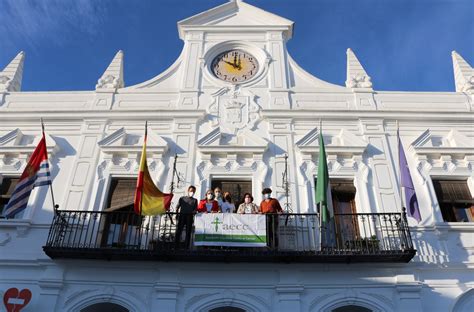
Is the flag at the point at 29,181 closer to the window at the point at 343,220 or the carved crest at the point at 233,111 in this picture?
the carved crest at the point at 233,111

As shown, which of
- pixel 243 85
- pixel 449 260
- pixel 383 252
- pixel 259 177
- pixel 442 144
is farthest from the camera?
pixel 243 85

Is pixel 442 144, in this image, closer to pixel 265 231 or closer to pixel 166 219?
pixel 265 231

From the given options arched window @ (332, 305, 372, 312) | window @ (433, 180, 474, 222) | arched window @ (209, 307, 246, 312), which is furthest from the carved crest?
arched window @ (332, 305, 372, 312)

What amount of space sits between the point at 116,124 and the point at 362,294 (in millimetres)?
8296

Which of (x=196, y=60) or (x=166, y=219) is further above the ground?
(x=196, y=60)

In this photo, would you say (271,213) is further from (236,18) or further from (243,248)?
(236,18)

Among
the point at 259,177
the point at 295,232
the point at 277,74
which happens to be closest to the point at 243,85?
the point at 277,74

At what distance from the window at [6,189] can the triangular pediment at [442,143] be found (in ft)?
36.4

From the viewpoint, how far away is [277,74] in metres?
14.7

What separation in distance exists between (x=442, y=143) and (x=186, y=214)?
25.4ft

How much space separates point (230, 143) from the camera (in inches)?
514

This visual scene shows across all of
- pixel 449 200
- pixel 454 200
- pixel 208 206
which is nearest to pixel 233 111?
pixel 208 206

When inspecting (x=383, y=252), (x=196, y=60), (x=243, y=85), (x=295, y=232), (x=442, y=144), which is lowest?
(x=383, y=252)

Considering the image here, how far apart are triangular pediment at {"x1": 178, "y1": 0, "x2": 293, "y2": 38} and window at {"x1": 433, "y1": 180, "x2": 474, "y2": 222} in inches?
289
